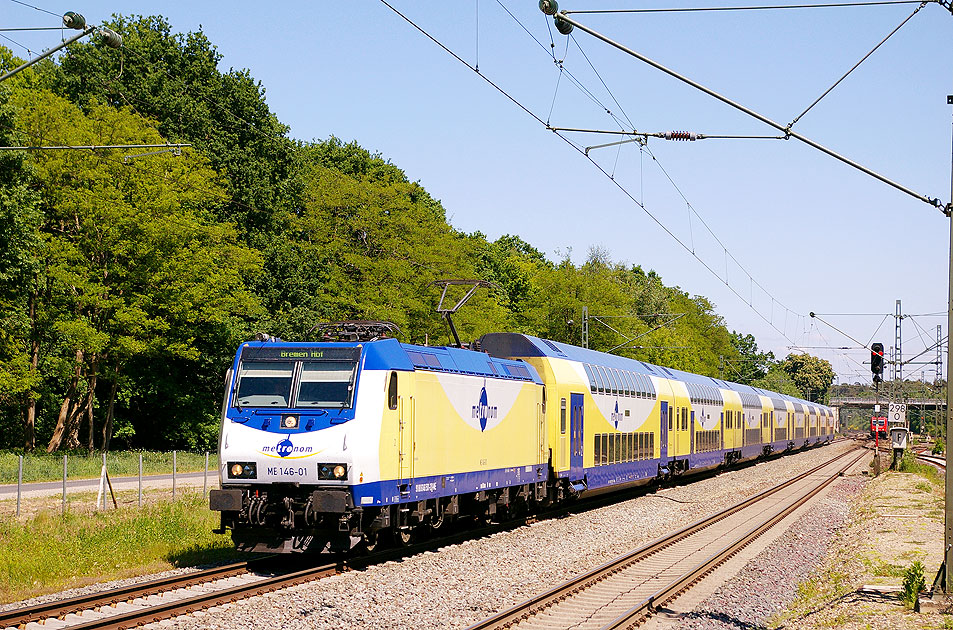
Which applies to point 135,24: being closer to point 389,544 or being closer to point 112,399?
point 112,399

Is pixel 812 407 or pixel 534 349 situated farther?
pixel 812 407

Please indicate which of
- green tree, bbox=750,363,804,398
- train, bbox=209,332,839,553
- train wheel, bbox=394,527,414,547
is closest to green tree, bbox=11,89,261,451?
train, bbox=209,332,839,553

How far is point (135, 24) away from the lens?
52656 mm

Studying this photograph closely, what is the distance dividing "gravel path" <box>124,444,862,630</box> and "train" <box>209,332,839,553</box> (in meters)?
0.96

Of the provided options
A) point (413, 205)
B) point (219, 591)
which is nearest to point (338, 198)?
point (413, 205)

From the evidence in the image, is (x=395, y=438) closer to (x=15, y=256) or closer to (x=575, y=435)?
(x=575, y=435)

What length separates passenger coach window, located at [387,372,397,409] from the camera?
16562mm

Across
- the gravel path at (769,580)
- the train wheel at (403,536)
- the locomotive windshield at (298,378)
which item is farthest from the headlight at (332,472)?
the gravel path at (769,580)

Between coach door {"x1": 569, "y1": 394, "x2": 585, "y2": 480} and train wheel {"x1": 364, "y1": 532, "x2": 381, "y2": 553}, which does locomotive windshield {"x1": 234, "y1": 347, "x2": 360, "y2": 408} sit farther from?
coach door {"x1": 569, "y1": 394, "x2": 585, "y2": 480}

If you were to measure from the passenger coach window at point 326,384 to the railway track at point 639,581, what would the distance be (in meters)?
4.56

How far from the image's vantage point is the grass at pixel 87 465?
112 feet

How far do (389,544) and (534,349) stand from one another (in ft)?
25.8

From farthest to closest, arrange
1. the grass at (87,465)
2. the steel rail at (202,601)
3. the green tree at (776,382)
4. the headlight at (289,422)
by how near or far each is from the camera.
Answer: the green tree at (776,382)
the grass at (87,465)
the headlight at (289,422)
the steel rail at (202,601)

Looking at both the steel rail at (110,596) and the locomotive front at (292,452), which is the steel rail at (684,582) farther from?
the steel rail at (110,596)
